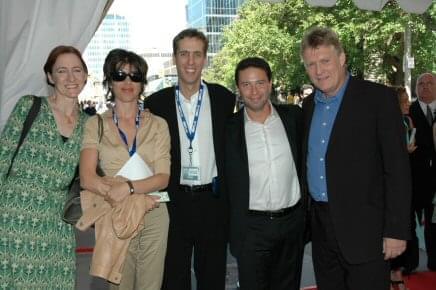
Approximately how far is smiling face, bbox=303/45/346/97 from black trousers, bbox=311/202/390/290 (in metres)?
0.74

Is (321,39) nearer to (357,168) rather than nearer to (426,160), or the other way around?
(357,168)

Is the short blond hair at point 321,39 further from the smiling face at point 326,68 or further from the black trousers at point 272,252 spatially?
the black trousers at point 272,252

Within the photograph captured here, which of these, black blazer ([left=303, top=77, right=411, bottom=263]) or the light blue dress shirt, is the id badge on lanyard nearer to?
the light blue dress shirt

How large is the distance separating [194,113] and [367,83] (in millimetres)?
1210

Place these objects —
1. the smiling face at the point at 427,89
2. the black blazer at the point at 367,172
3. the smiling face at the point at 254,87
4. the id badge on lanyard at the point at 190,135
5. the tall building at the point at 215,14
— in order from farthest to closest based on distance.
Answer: the tall building at the point at 215,14 → the smiling face at the point at 427,89 → the id badge on lanyard at the point at 190,135 → the smiling face at the point at 254,87 → the black blazer at the point at 367,172

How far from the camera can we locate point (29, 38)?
12.2ft

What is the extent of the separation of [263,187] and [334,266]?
0.68 metres

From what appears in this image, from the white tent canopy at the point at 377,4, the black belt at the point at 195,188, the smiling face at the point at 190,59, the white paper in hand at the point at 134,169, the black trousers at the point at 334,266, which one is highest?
the white tent canopy at the point at 377,4

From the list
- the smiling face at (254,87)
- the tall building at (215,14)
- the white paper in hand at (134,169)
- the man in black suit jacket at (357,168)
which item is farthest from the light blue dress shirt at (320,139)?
the tall building at (215,14)

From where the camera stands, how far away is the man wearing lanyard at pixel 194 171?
10.6 ft

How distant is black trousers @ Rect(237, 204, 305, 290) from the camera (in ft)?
10.2

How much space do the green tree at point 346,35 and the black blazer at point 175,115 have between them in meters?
15.2

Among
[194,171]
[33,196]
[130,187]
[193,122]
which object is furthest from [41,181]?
[193,122]

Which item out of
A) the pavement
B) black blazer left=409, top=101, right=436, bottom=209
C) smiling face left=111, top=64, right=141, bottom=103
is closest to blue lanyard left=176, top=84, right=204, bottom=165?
smiling face left=111, top=64, right=141, bottom=103
